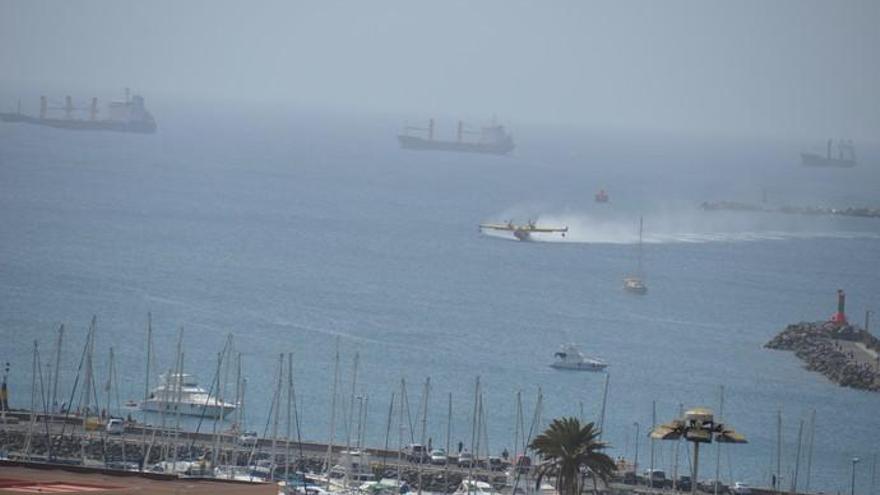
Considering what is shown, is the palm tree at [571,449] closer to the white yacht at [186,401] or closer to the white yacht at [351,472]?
the white yacht at [351,472]

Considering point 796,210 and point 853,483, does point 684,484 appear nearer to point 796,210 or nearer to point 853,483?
point 853,483

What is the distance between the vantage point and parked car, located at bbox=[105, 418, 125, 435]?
5418 centimetres

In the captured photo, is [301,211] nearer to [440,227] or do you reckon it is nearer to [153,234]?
[440,227]

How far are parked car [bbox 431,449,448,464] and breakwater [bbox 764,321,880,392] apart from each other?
2282cm

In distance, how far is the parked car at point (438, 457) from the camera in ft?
177

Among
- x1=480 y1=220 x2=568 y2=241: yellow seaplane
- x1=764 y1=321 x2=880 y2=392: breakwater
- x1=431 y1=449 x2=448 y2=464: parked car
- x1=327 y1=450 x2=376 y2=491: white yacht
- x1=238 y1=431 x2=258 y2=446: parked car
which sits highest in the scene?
x1=480 y1=220 x2=568 y2=241: yellow seaplane

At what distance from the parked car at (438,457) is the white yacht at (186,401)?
17.9 feet

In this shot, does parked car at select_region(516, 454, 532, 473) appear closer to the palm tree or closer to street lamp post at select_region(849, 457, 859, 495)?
street lamp post at select_region(849, 457, 859, 495)

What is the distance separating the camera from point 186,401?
6103 centimetres

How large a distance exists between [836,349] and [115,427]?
32.2 metres

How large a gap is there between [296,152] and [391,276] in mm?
98935

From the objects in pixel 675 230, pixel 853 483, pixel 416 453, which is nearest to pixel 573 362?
pixel 853 483

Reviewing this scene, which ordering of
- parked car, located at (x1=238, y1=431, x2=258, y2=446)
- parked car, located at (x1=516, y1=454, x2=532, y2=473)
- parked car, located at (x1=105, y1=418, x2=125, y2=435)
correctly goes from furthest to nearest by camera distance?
parked car, located at (x1=105, y1=418, x2=125, y2=435)
parked car, located at (x1=238, y1=431, x2=258, y2=446)
parked car, located at (x1=516, y1=454, x2=532, y2=473)

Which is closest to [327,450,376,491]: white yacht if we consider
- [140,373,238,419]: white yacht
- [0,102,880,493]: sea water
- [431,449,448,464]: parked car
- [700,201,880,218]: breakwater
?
[431,449,448,464]: parked car
